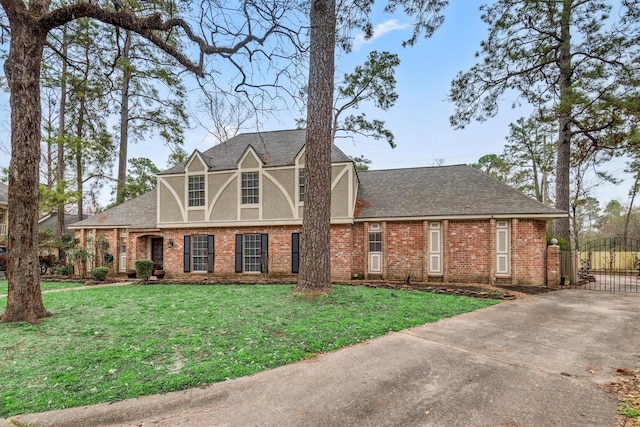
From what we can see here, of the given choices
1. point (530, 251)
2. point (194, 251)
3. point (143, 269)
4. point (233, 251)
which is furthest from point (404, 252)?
point (143, 269)

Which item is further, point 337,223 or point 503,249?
point 337,223

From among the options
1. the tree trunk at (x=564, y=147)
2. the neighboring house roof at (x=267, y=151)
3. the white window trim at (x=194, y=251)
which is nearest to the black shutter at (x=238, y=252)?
the white window trim at (x=194, y=251)

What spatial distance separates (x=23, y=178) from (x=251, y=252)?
8.90m

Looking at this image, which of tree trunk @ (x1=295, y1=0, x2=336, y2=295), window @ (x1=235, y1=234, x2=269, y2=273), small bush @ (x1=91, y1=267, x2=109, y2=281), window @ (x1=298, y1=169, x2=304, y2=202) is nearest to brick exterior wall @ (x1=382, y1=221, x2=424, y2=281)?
window @ (x1=298, y1=169, x2=304, y2=202)

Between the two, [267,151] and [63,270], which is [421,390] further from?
[63,270]

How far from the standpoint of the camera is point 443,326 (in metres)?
6.11

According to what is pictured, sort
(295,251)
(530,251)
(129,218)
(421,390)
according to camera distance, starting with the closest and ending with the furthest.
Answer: (421,390) → (530,251) → (295,251) → (129,218)

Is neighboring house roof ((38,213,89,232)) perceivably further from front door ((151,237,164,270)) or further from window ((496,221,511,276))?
window ((496,221,511,276))

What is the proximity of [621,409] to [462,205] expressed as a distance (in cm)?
1047

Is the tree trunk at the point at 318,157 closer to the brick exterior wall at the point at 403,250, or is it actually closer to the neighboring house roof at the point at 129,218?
the brick exterior wall at the point at 403,250

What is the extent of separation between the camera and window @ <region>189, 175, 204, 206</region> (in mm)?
14830

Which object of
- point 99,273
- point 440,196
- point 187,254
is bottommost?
point 99,273

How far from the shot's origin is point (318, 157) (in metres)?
8.05

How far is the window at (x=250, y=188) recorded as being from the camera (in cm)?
1417
